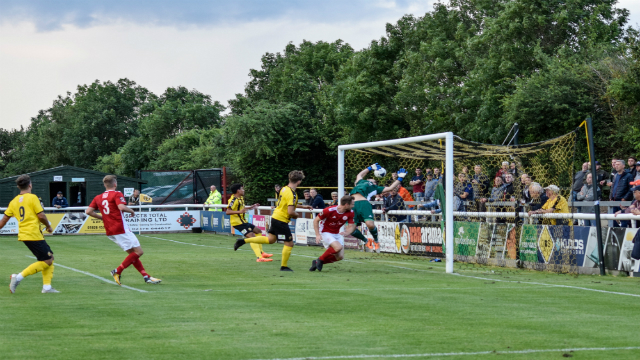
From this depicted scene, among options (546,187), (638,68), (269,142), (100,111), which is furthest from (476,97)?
(100,111)

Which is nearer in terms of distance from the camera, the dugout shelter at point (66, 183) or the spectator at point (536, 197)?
the spectator at point (536, 197)

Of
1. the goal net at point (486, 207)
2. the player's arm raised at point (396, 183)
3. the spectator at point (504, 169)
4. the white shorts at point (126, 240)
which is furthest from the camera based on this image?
the spectator at point (504, 169)

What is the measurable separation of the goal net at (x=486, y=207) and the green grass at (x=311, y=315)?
3.62 feet

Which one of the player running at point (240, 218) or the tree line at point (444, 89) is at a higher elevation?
the tree line at point (444, 89)

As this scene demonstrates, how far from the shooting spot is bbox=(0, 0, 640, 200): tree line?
101ft

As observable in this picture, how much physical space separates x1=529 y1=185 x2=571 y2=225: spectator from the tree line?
1182 cm

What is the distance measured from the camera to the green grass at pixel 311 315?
679 cm

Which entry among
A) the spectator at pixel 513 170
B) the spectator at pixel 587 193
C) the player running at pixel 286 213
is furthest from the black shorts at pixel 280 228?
the spectator at pixel 587 193

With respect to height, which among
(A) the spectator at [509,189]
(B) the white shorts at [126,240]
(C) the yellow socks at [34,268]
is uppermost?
(A) the spectator at [509,189]

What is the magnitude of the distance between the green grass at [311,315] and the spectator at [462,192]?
4.68m

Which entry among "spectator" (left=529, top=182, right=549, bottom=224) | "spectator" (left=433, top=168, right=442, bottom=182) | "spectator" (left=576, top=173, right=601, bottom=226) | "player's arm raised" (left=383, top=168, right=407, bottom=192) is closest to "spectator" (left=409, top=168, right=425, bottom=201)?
"spectator" (left=433, top=168, right=442, bottom=182)

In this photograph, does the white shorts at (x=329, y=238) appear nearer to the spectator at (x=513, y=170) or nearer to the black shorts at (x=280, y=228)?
the black shorts at (x=280, y=228)

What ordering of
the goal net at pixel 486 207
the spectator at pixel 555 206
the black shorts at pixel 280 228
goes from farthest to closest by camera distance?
the spectator at pixel 555 206 < the goal net at pixel 486 207 < the black shorts at pixel 280 228

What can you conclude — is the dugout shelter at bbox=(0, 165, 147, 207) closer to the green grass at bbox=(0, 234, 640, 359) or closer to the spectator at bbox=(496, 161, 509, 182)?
the spectator at bbox=(496, 161, 509, 182)
